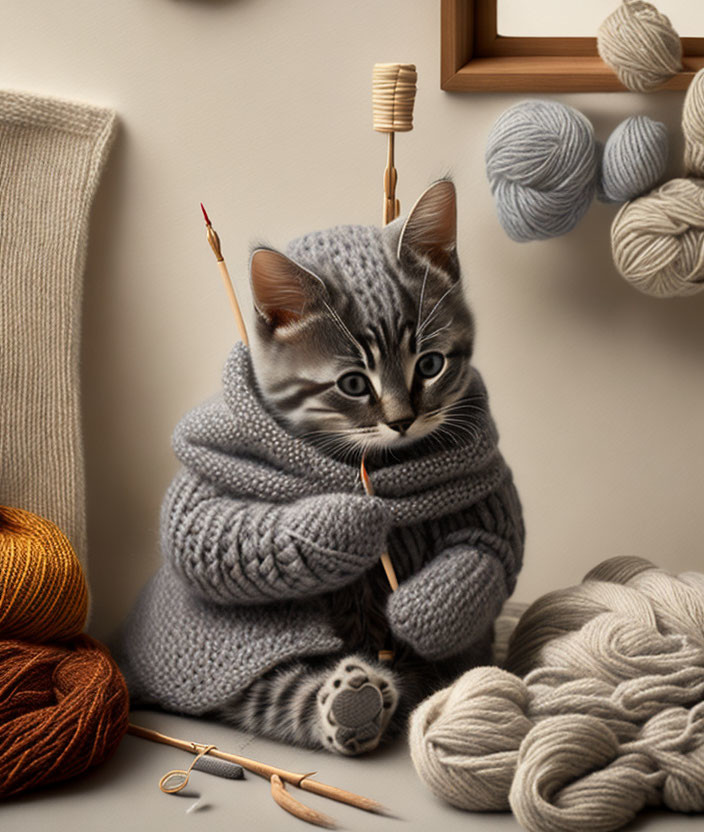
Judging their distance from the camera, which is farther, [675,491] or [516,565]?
[675,491]

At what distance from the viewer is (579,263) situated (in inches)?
39.0

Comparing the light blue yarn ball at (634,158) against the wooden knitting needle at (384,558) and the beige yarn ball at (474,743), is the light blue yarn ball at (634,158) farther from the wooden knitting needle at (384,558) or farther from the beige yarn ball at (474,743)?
the beige yarn ball at (474,743)

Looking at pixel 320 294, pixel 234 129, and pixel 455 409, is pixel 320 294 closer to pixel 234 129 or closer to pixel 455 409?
pixel 455 409

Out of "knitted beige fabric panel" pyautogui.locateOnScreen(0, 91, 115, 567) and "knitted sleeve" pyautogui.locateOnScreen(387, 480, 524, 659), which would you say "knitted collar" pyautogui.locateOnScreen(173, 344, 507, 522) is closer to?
"knitted sleeve" pyautogui.locateOnScreen(387, 480, 524, 659)

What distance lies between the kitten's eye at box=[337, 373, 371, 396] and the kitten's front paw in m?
0.21

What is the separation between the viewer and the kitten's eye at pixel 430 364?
73 centimetres

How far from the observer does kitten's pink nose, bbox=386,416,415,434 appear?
2.35 ft

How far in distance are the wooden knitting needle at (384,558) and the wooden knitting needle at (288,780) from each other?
16 centimetres

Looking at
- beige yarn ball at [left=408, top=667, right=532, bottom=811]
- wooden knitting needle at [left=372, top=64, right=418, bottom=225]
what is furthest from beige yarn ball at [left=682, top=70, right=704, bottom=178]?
beige yarn ball at [left=408, top=667, right=532, bottom=811]

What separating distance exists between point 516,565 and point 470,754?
0.66 feet

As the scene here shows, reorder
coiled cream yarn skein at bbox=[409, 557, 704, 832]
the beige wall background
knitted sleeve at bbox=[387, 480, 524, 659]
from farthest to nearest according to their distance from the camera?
the beige wall background, knitted sleeve at bbox=[387, 480, 524, 659], coiled cream yarn skein at bbox=[409, 557, 704, 832]

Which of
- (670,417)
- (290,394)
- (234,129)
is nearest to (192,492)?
(290,394)

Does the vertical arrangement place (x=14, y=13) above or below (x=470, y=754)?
above

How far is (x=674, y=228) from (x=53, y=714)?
25.8 inches
